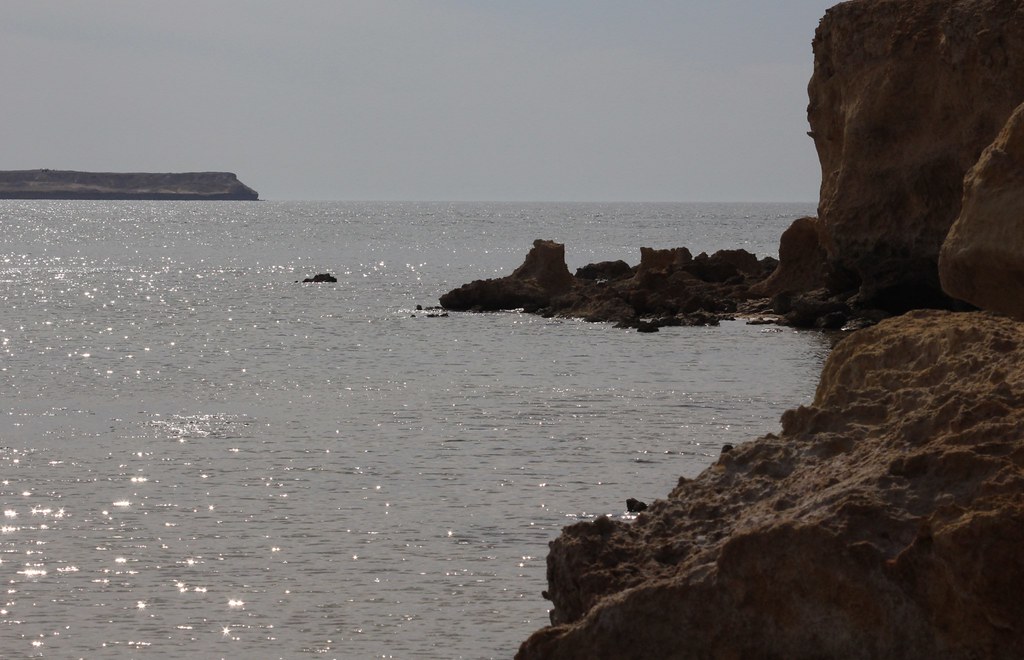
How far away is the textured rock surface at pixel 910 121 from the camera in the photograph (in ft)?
109

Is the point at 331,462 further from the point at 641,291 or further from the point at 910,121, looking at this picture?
the point at 641,291

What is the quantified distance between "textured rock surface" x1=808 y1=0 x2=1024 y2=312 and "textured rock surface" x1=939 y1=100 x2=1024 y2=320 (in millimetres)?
25430

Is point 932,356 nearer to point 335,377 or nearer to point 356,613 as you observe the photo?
point 356,613

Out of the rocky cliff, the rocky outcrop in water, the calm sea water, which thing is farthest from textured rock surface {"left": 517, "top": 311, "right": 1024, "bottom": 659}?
the rocky outcrop in water

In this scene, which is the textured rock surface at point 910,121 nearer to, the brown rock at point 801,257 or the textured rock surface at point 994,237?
the brown rock at point 801,257

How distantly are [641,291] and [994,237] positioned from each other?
37.0 m

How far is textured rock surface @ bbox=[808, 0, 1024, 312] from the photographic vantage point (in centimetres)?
3309

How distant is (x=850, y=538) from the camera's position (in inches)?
271

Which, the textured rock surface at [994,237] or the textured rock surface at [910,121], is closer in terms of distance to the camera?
the textured rock surface at [994,237]

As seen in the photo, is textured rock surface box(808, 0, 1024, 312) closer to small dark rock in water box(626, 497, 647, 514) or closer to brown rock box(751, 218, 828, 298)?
brown rock box(751, 218, 828, 298)

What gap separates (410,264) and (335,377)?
6402 centimetres

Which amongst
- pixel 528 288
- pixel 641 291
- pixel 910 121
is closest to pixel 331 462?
pixel 910 121

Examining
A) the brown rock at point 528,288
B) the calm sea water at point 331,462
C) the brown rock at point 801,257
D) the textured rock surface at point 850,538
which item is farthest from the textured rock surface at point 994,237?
the brown rock at point 528,288

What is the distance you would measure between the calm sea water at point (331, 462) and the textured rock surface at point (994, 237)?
4.52m
